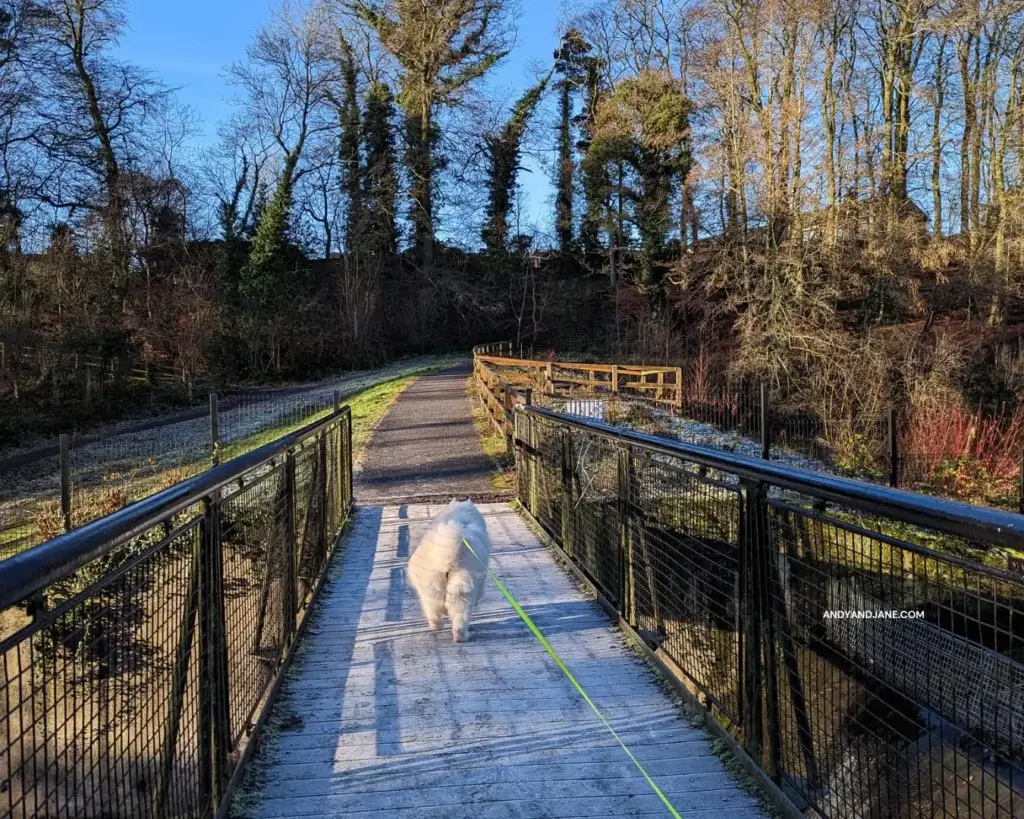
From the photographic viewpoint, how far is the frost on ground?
11.2m

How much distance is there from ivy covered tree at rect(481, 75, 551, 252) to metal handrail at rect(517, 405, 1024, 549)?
3800cm

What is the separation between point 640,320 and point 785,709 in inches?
1201

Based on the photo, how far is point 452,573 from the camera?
13.7 feet

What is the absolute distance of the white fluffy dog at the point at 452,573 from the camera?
4172 millimetres

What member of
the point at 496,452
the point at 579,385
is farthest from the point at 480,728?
the point at 579,385

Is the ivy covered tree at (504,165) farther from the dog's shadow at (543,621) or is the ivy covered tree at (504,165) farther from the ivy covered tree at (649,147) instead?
the dog's shadow at (543,621)

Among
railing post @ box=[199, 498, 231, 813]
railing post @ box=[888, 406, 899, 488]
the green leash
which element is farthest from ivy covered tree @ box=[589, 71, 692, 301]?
railing post @ box=[199, 498, 231, 813]

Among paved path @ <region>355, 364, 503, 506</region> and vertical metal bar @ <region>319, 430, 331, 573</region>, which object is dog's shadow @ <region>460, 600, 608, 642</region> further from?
paved path @ <region>355, 364, 503, 506</region>

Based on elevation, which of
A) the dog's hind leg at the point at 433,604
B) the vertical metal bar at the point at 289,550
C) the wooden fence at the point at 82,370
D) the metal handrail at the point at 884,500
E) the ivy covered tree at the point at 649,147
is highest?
the ivy covered tree at the point at 649,147

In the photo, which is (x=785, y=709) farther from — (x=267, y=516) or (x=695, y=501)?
(x=267, y=516)

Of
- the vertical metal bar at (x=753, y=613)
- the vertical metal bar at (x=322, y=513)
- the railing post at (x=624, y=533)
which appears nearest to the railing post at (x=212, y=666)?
the vertical metal bar at (x=753, y=613)

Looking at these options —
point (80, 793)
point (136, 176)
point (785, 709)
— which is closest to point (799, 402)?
point (785, 709)

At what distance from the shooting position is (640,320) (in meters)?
32.4

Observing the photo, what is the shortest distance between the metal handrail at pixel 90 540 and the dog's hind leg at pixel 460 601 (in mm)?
1718
